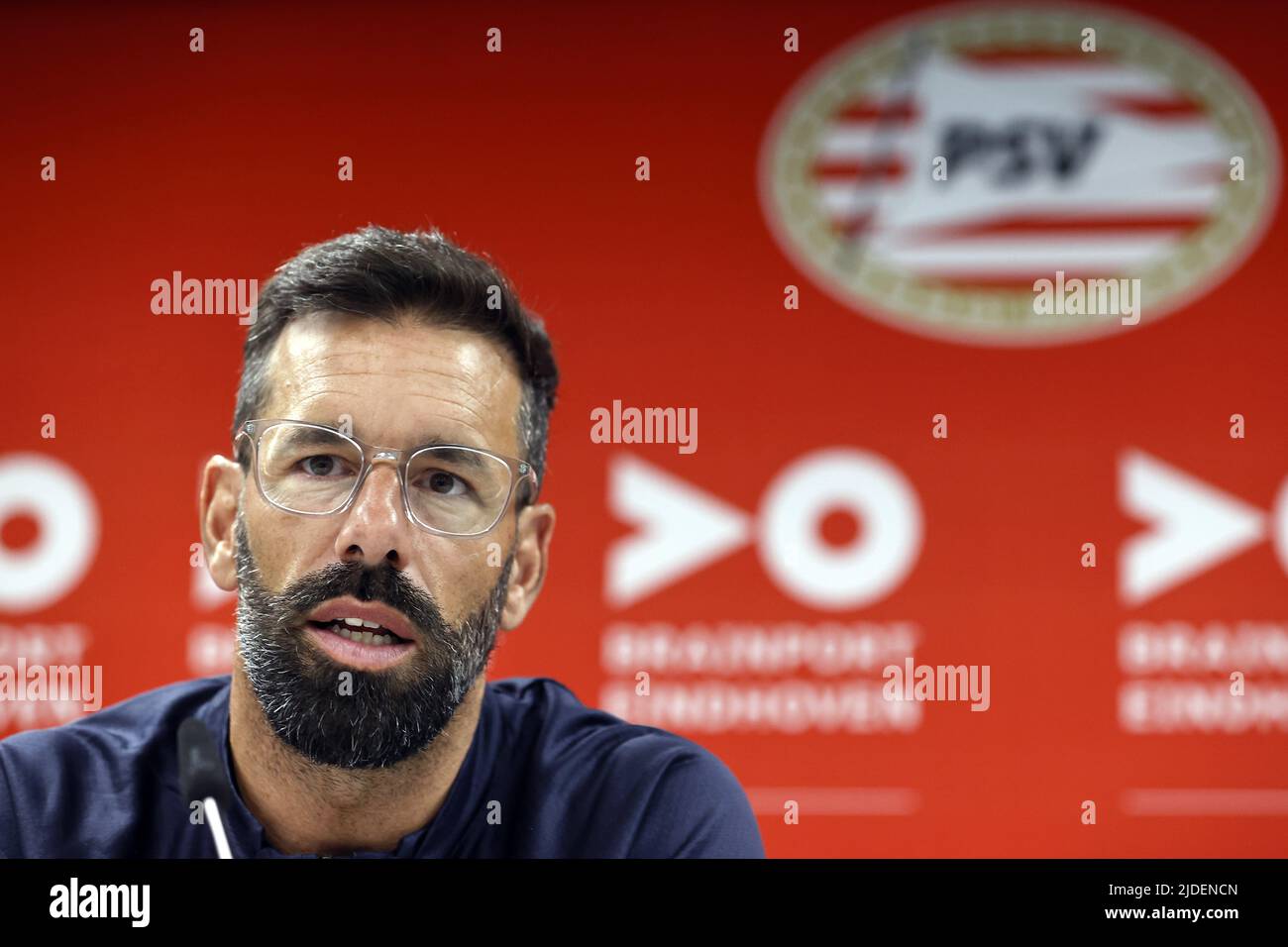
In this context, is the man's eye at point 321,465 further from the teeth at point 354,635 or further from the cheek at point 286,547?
the teeth at point 354,635

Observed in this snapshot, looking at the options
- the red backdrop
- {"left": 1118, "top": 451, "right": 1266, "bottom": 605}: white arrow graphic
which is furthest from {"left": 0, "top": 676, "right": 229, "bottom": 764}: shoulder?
{"left": 1118, "top": 451, "right": 1266, "bottom": 605}: white arrow graphic

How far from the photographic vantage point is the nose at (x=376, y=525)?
1.43 metres

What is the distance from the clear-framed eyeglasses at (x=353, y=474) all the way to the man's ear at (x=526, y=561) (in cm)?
11

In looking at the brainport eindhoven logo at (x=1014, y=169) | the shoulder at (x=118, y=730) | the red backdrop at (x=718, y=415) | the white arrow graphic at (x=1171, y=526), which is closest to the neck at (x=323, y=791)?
the shoulder at (x=118, y=730)

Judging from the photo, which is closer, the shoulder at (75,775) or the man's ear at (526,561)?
the shoulder at (75,775)

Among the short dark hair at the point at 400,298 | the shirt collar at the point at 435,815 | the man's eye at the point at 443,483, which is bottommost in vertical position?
the shirt collar at the point at 435,815

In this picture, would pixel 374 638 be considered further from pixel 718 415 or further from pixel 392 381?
pixel 718 415

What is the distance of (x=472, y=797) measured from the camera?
157cm

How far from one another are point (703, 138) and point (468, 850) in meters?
1.69

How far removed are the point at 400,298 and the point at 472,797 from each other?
0.62 metres

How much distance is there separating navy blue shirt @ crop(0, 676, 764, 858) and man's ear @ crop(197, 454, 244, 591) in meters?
0.17

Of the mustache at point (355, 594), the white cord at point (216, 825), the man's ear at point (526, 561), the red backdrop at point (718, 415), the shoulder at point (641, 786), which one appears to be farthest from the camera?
the red backdrop at point (718, 415)

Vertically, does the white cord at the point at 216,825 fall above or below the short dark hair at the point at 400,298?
below

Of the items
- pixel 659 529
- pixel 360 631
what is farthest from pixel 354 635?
pixel 659 529
